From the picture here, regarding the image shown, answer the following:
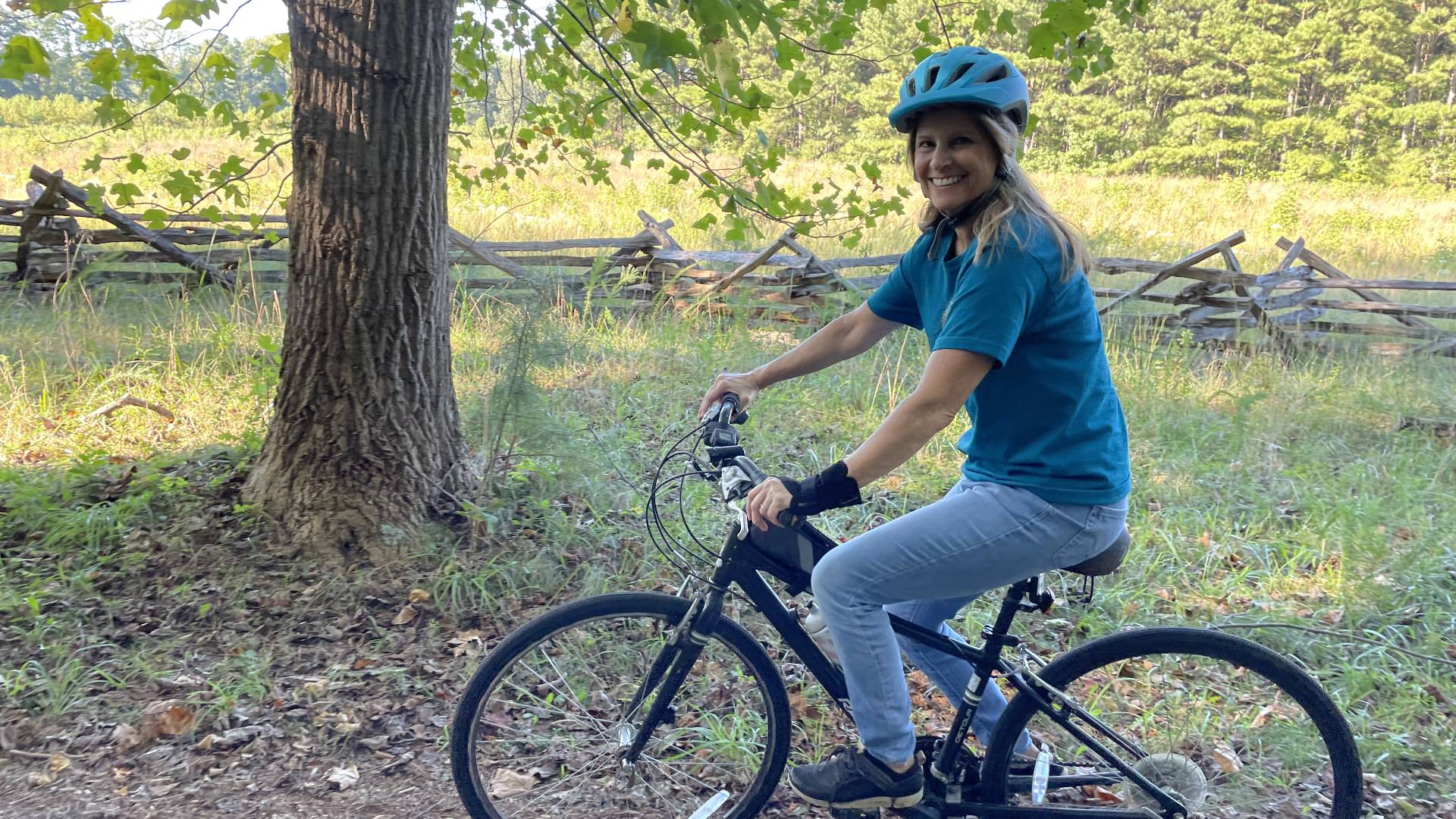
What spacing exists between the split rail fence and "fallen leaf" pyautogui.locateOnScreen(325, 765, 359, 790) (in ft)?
18.7

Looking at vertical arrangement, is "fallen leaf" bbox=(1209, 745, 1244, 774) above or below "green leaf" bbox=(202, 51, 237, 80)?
below

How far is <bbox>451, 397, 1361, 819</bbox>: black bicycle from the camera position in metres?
2.49

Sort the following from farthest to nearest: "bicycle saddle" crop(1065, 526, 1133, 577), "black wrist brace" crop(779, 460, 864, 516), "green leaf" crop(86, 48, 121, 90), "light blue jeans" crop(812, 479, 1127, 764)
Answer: "green leaf" crop(86, 48, 121, 90) → "bicycle saddle" crop(1065, 526, 1133, 577) → "light blue jeans" crop(812, 479, 1127, 764) → "black wrist brace" crop(779, 460, 864, 516)

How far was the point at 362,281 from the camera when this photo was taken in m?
4.01

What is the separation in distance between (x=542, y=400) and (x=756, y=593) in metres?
2.45

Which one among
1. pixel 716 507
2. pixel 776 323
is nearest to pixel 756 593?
pixel 716 507

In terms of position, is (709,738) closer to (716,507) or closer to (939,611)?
(939,611)

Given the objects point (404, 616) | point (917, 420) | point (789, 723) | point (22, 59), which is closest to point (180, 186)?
point (22, 59)

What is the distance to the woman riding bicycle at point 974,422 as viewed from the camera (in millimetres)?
2119

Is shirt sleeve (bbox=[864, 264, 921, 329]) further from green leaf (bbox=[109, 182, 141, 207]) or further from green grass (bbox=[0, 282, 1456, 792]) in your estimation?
green leaf (bbox=[109, 182, 141, 207])

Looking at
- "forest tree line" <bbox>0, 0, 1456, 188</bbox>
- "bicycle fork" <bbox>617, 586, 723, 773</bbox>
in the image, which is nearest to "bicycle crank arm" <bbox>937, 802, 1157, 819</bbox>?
"bicycle fork" <bbox>617, 586, 723, 773</bbox>

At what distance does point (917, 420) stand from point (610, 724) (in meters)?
1.54

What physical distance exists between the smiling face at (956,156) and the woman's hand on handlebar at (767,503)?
0.85 metres

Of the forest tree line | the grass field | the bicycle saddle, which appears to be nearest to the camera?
the bicycle saddle
